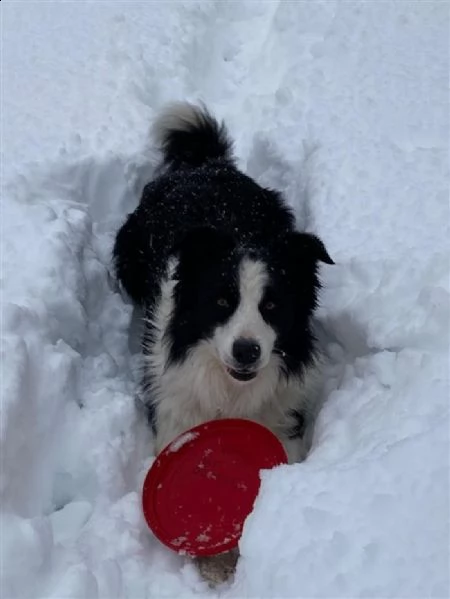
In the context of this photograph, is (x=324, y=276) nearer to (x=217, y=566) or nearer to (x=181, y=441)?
(x=181, y=441)

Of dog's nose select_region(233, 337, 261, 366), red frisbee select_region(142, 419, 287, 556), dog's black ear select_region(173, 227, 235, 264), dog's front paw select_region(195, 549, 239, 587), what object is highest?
dog's black ear select_region(173, 227, 235, 264)

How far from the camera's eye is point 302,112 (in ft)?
18.0

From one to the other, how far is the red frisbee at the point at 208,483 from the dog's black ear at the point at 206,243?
0.76 m

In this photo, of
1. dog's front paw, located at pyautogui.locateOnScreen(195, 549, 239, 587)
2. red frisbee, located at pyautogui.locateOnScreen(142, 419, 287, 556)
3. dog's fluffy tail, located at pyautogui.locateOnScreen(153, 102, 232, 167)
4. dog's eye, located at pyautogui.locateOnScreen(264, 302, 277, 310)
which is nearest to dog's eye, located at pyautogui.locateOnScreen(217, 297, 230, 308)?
dog's eye, located at pyautogui.locateOnScreen(264, 302, 277, 310)

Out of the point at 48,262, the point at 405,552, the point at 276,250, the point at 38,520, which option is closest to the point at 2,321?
the point at 48,262

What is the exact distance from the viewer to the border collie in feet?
11.0

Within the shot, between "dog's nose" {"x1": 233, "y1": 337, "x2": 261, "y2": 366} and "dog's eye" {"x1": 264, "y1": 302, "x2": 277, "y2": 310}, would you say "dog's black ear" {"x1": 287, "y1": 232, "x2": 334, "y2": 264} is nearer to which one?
"dog's eye" {"x1": 264, "y1": 302, "x2": 277, "y2": 310}

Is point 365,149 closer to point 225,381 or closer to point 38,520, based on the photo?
point 225,381

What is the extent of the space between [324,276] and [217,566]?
1.68 metres

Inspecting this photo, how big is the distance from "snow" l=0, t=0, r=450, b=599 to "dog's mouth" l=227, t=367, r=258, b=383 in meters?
0.39

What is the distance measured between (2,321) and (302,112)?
2.95 metres

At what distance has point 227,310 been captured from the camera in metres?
3.34

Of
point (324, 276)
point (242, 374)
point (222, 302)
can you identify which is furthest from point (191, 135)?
point (242, 374)

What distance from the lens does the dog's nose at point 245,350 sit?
125 inches
